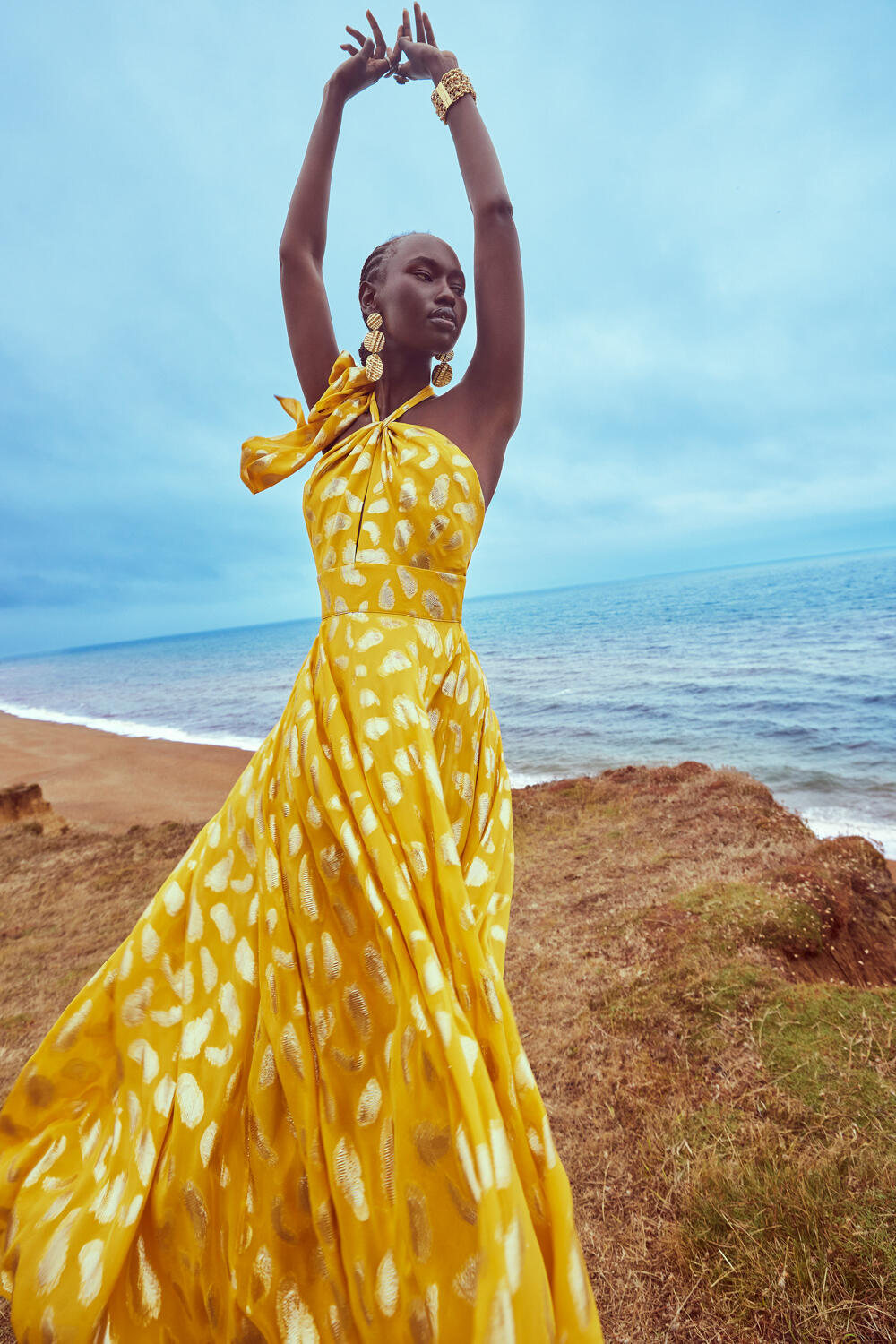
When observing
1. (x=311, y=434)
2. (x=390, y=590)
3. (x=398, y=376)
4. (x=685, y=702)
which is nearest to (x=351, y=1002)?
(x=390, y=590)

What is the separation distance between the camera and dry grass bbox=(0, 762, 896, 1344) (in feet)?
6.11

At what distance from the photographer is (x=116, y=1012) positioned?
1.76 m

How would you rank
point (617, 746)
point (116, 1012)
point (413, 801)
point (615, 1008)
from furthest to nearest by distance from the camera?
1. point (617, 746)
2. point (615, 1008)
3. point (116, 1012)
4. point (413, 801)

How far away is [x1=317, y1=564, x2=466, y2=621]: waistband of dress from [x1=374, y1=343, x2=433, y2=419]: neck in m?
0.57

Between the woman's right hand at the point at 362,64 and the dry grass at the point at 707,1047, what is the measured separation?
11.6 feet

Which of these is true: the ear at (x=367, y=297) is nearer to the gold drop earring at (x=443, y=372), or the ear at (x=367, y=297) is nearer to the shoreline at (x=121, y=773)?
the gold drop earring at (x=443, y=372)

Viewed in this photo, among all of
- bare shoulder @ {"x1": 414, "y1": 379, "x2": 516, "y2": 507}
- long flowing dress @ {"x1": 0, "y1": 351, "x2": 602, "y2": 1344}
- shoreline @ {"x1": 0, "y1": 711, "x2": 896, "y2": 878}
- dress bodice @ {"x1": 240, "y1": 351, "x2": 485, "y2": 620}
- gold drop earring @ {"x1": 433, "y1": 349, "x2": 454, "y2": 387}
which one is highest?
gold drop earring @ {"x1": 433, "y1": 349, "x2": 454, "y2": 387}

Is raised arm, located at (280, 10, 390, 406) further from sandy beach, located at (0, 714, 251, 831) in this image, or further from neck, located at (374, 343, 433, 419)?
sandy beach, located at (0, 714, 251, 831)

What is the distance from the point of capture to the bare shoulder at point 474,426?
2002 mm

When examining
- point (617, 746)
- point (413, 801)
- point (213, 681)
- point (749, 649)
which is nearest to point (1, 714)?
point (213, 681)

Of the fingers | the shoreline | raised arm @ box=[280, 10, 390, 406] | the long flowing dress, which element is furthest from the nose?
the shoreline

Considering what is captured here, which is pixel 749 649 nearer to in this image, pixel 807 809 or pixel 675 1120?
pixel 807 809

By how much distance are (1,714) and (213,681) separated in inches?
400

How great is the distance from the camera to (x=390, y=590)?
5.79 ft
